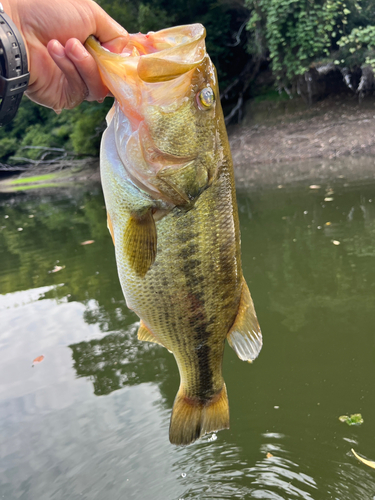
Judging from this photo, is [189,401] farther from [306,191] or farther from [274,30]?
[274,30]

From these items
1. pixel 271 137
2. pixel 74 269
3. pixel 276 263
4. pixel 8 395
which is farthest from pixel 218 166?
pixel 271 137

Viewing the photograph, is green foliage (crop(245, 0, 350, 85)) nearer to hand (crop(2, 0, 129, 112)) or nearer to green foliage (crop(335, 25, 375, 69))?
green foliage (crop(335, 25, 375, 69))

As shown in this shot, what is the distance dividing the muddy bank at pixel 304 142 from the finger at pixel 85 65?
8.31 m

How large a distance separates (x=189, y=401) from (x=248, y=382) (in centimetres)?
149

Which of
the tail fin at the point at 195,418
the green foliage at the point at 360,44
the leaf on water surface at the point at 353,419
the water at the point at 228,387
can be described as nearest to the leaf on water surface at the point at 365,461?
the water at the point at 228,387

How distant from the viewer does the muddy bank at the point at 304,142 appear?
436 inches

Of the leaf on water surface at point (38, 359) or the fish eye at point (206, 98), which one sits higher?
the fish eye at point (206, 98)

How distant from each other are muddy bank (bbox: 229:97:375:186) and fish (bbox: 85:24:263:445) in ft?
27.0

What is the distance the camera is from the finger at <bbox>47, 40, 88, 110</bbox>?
65.1 inches

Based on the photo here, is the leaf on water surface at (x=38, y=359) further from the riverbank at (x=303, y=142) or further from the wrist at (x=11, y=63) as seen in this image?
the riverbank at (x=303, y=142)

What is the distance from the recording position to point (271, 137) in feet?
50.3

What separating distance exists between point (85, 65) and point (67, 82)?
9.9 inches

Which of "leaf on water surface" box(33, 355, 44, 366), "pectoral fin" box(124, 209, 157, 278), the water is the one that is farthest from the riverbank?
"pectoral fin" box(124, 209, 157, 278)

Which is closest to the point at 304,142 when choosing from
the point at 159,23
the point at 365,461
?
the point at 159,23
